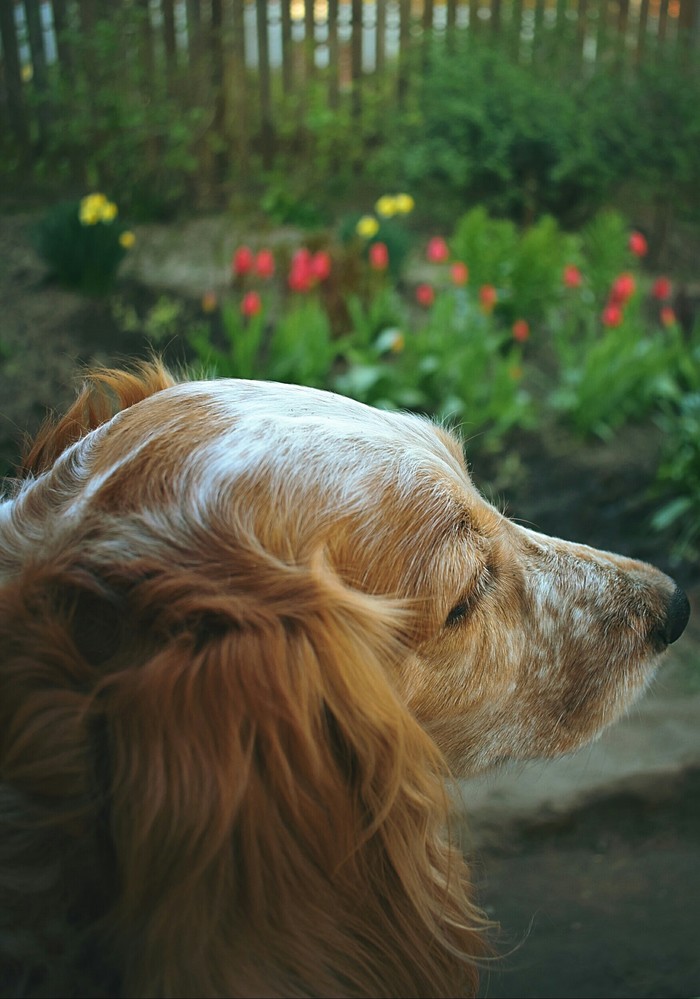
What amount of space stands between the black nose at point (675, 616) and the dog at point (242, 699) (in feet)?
1.25

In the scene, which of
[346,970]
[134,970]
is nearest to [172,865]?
[134,970]

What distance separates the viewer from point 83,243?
14.6 feet

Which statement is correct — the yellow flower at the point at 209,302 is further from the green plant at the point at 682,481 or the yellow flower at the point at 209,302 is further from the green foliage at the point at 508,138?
the green foliage at the point at 508,138

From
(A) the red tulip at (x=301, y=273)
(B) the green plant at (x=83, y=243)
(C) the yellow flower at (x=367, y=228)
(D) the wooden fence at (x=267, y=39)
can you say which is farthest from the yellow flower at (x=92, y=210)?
(C) the yellow flower at (x=367, y=228)

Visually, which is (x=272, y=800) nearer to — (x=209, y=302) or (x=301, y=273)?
(x=301, y=273)

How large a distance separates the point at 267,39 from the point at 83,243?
8.96ft

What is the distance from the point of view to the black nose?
1946mm

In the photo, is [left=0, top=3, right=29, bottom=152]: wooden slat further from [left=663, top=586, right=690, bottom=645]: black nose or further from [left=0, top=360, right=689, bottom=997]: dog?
[left=663, top=586, right=690, bottom=645]: black nose

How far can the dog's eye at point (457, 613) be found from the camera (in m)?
1.63

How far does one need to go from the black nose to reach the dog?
0.38 metres

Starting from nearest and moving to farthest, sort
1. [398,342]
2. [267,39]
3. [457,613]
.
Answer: [457,613] → [398,342] → [267,39]

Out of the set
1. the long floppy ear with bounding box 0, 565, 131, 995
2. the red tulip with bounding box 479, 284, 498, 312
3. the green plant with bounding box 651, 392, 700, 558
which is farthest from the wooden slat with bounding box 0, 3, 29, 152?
the long floppy ear with bounding box 0, 565, 131, 995

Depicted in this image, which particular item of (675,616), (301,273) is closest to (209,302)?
(301,273)

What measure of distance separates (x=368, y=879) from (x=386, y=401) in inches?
113
